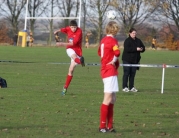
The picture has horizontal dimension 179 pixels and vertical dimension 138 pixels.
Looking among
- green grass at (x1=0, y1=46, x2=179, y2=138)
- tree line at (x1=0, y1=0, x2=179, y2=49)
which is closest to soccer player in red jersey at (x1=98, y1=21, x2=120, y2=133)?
green grass at (x1=0, y1=46, x2=179, y2=138)

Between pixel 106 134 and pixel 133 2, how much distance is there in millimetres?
82358

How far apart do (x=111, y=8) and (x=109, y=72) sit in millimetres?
76665

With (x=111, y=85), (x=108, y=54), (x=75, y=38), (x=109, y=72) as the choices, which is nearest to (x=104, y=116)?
(x=111, y=85)

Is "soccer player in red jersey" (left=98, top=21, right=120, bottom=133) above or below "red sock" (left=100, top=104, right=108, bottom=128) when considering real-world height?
above

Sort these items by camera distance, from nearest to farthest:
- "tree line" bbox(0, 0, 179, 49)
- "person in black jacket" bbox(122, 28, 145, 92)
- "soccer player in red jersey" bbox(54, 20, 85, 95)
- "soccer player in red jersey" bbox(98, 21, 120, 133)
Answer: "soccer player in red jersey" bbox(98, 21, 120, 133), "soccer player in red jersey" bbox(54, 20, 85, 95), "person in black jacket" bbox(122, 28, 145, 92), "tree line" bbox(0, 0, 179, 49)

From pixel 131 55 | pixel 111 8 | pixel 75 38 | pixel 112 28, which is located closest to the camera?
pixel 112 28

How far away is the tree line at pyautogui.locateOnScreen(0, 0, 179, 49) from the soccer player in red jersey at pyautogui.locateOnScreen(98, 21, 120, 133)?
245ft

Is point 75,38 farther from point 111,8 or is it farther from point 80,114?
point 111,8

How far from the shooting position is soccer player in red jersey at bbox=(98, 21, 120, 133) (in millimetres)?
10812

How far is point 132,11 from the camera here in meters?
90.8

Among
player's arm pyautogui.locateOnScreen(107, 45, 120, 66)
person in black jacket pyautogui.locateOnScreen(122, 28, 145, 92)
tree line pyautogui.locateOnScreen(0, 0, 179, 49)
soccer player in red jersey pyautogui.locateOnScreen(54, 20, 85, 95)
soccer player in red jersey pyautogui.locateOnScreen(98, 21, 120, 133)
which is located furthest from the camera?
tree line pyautogui.locateOnScreen(0, 0, 179, 49)

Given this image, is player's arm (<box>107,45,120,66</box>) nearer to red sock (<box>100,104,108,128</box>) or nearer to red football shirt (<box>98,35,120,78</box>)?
red football shirt (<box>98,35,120,78</box>)

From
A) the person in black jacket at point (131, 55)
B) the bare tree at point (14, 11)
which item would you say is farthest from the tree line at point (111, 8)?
the person in black jacket at point (131, 55)

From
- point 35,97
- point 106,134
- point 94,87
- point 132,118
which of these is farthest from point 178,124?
point 94,87
